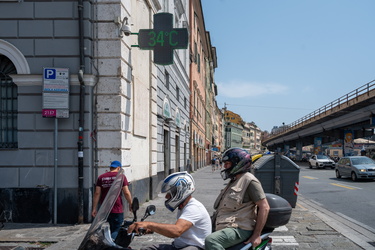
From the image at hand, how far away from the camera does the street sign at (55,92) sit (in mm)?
9578

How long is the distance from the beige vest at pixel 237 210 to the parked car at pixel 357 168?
21008mm

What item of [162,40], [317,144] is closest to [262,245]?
[162,40]

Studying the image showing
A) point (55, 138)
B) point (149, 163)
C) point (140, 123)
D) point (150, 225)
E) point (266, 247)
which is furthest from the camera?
point (149, 163)

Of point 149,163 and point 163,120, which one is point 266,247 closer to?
point 149,163

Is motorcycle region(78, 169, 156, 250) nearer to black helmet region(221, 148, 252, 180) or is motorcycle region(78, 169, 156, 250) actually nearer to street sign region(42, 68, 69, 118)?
black helmet region(221, 148, 252, 180)

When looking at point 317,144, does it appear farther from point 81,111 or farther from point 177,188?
point 177,188

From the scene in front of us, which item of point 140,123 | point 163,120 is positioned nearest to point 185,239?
point 140,123

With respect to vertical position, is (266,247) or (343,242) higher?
(266,247)

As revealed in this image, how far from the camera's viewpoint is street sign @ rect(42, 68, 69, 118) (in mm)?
9578

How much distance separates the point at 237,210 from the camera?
393 centimetres

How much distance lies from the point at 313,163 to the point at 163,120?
31.9 m

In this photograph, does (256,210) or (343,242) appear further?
(343,242)

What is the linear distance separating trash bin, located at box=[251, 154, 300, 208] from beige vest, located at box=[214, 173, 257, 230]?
8240 millimetres

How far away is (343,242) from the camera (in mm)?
7457
